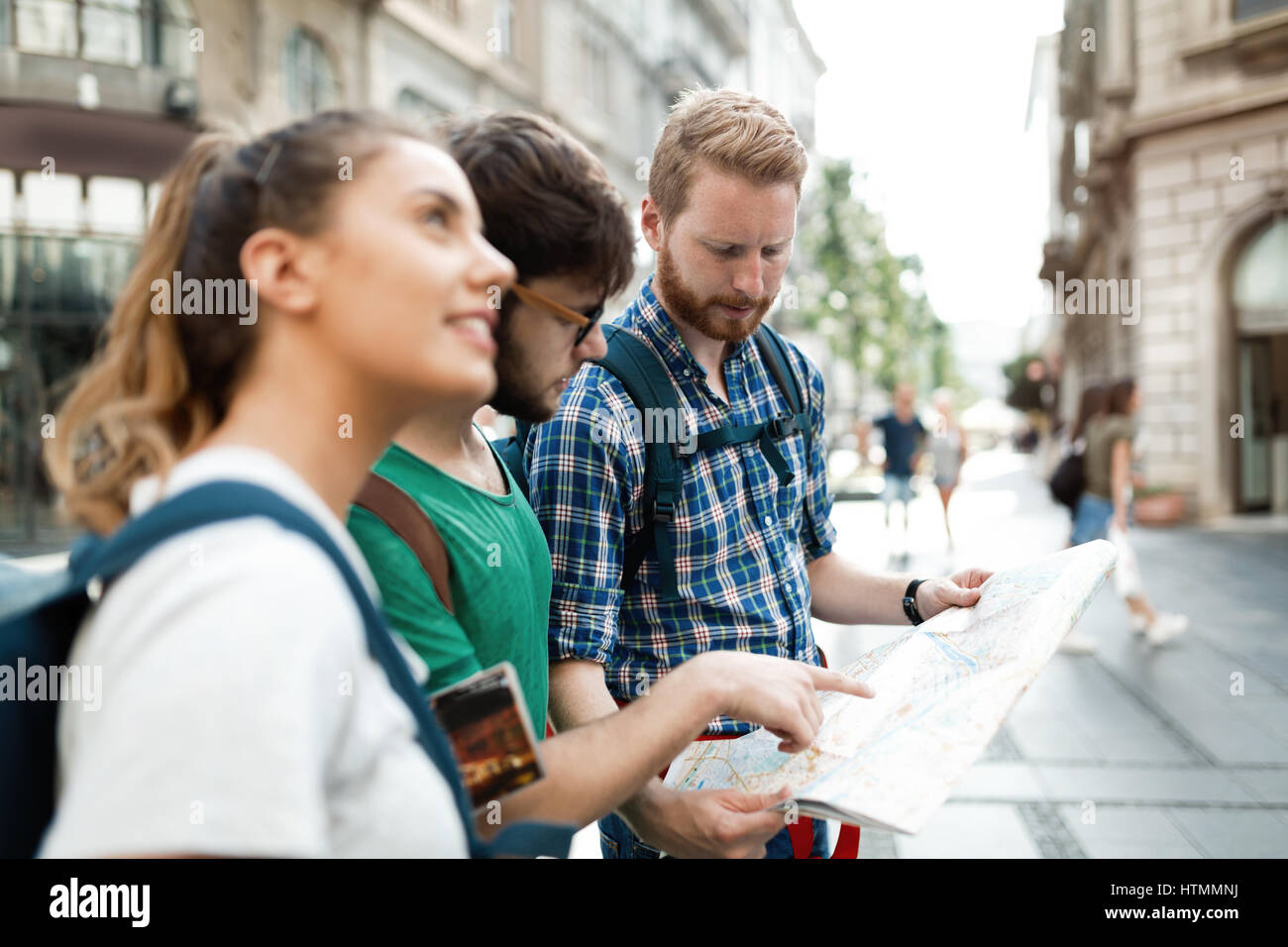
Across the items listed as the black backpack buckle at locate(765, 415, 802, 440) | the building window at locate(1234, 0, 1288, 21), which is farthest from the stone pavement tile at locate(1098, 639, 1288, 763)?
the building window at locate(1234, 0, 1288, 21)

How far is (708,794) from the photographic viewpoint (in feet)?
3.93

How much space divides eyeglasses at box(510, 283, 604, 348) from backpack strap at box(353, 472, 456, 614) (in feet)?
0.80

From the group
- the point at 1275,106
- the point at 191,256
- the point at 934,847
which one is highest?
the point at 1275,106

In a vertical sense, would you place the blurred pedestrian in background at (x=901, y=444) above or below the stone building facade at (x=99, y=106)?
below

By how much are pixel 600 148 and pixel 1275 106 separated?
14996mm

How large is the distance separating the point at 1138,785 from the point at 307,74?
14580 millimetres

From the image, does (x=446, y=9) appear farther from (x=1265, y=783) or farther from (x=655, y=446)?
(x=655, y=446)

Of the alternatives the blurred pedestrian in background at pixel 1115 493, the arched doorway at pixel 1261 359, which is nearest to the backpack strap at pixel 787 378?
the blurred pedestrian in background at pixel 1115 493

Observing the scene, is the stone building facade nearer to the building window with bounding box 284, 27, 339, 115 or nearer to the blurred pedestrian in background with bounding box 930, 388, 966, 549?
the building window with bounding box 284, 27, 339, 115

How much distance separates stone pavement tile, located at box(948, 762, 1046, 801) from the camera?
4312 mm

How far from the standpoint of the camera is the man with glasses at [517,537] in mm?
981

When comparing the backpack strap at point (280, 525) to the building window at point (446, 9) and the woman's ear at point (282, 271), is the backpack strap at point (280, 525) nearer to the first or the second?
the woman's ear at point (282, 271)
